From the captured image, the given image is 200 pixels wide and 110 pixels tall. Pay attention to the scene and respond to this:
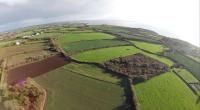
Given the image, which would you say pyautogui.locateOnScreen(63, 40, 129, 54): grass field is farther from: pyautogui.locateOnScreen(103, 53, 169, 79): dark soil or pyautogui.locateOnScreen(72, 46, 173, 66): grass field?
pyautogui.locateOnScreen(103, 53, 169, 79): dark soil

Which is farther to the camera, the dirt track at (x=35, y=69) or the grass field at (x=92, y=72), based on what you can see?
the grass field at (x=92, y=72)

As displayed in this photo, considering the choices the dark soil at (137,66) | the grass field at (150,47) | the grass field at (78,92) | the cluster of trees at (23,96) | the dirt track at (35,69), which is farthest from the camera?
the grass field at (150,47)

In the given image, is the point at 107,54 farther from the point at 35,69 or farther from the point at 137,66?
the point at 35,69

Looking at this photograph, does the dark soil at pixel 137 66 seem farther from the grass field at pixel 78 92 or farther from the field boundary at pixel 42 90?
the field boundary at pixel 42 90

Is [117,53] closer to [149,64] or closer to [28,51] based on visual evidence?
[149,64]

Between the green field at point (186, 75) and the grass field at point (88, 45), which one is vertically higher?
the grass field at point (88, 45)

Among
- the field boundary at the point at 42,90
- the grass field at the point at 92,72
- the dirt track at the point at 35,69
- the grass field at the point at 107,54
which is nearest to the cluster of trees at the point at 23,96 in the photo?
the field boundary at the point at 42,90

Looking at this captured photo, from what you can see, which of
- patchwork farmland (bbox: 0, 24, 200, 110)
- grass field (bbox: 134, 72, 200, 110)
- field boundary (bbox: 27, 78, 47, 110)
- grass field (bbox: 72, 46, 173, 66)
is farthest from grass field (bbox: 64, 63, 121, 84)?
field boundary (bbox: 27, 78, 47, 110)

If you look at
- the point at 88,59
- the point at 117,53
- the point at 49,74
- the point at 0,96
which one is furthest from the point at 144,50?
the point at 0,96
